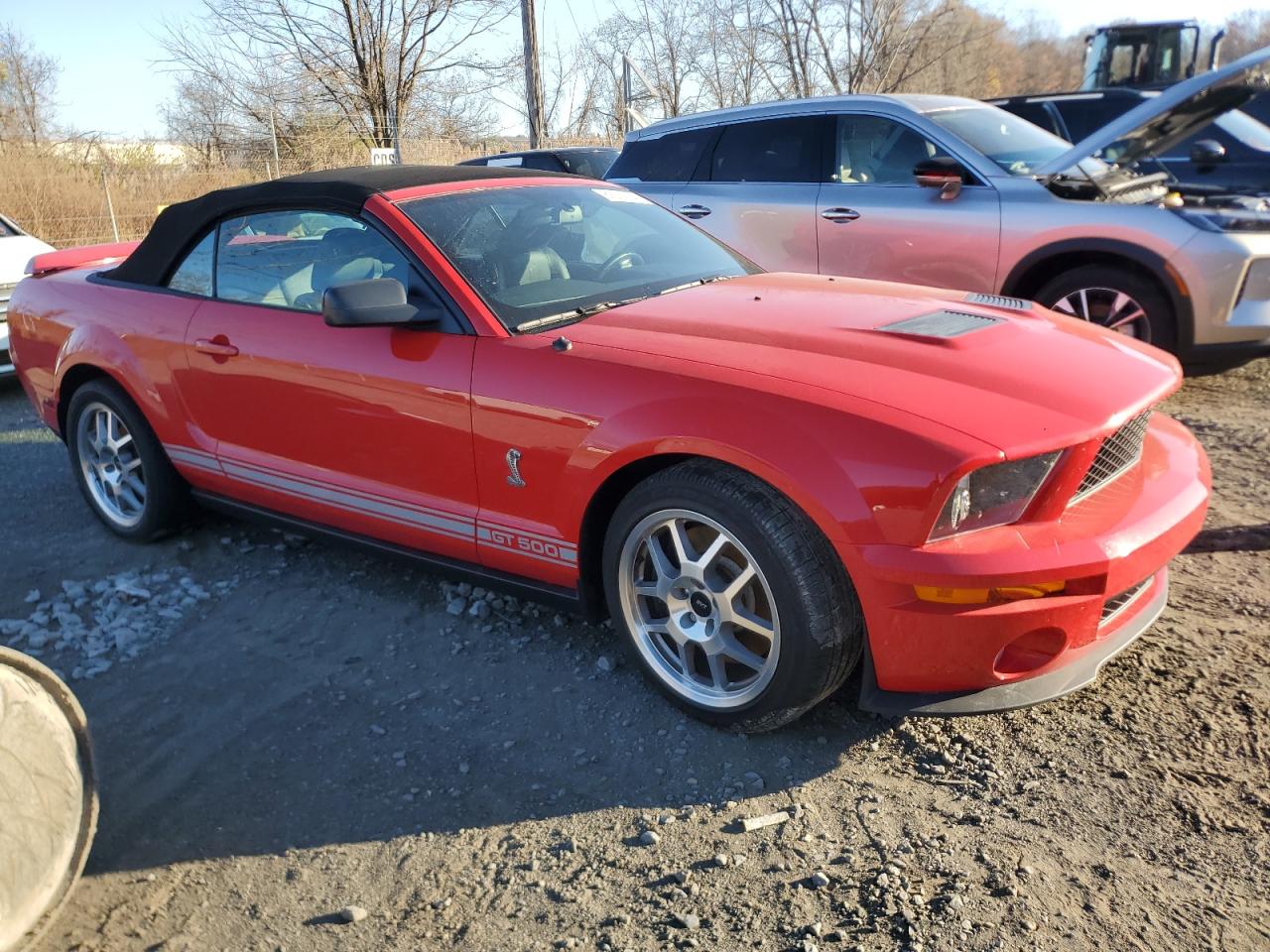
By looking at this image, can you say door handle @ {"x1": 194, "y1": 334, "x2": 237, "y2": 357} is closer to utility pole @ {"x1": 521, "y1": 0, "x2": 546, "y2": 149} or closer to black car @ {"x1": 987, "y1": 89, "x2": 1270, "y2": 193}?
black car @ {"x1": 987, "y1": 89, "x2": 1270, "y2": 193}

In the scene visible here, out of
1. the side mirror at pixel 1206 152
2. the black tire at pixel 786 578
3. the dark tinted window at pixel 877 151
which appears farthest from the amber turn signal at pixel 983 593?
the side mirror at pixel 1206 152

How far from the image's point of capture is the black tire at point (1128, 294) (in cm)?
552

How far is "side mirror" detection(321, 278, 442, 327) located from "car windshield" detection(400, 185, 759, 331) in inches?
10.2

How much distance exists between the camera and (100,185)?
656 inches

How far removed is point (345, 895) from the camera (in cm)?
242

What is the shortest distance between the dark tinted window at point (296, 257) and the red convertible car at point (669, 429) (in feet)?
0.04

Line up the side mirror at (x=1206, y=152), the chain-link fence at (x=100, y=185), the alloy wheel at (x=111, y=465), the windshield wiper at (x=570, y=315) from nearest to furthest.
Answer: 1. the windshield wiper at (x=570, y=315)
2. the alloy wheel at (x=111, y=465)
3. the side mirror at (x=1206, y=152)
4. the chain-link fence at (x=100, y=185)

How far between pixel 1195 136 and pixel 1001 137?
4.08 m

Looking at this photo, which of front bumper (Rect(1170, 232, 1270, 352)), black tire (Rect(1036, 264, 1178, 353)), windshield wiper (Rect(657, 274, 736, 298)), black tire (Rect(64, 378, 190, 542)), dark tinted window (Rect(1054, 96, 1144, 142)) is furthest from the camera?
dark tinted window (Rect(1054, 96, 1144, 142))

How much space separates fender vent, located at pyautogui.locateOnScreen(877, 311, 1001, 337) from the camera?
118 inches

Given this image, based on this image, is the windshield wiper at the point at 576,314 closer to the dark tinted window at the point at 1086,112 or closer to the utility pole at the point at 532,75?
the dark tinted window at the point at 1086,112

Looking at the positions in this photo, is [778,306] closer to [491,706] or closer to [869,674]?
[869,674]

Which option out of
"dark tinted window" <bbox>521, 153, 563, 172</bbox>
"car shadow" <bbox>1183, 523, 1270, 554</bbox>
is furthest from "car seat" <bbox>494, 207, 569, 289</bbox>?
"dark tinted window" <bbox>521, 153, 563, 172</bbox>

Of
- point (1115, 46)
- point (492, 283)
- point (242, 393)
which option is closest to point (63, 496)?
point (242, 393)
